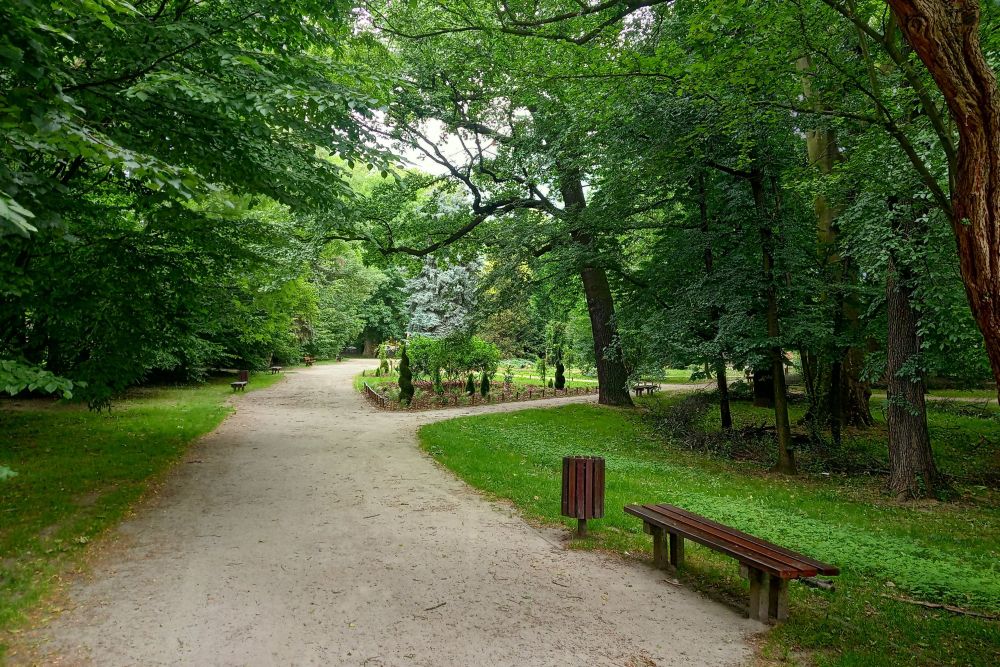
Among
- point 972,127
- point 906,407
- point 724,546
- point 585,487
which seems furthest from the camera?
point 906,407

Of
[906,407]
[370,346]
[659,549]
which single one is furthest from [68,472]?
[370,346]

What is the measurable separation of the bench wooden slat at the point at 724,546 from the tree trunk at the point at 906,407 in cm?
553

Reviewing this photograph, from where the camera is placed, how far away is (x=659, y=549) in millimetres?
5250

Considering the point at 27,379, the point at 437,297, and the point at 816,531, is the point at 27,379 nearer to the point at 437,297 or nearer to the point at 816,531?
the point at 816,531

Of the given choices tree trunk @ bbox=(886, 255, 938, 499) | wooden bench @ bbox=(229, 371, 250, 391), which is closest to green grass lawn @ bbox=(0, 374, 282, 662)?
wooden bench @ bbox=(229, 371, 250, 391)

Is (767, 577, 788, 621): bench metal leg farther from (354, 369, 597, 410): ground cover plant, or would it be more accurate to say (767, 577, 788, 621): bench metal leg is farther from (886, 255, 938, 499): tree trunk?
(354, 369, 597, 410): ground cover plant

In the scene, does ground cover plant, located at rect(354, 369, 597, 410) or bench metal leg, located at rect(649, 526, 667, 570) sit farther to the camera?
ground cover plant, located at rect(354, 369, 597, 410)

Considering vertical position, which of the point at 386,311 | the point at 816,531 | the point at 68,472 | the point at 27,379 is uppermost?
the point at 386,311

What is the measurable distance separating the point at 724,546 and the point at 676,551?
0.90m

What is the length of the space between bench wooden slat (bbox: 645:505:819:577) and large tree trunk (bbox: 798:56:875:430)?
630 cm

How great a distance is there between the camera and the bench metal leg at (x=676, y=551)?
5.21 meters

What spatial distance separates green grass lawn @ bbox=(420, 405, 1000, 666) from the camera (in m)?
3.93

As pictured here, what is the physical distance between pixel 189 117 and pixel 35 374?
3311 millimetres

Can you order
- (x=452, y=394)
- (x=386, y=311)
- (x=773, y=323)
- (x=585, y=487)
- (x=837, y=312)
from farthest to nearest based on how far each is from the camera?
(x=386, y=311) < (x=452, y=394) < (x=837, y=312) < (x=773, y=323) < (x=585, y=487)
